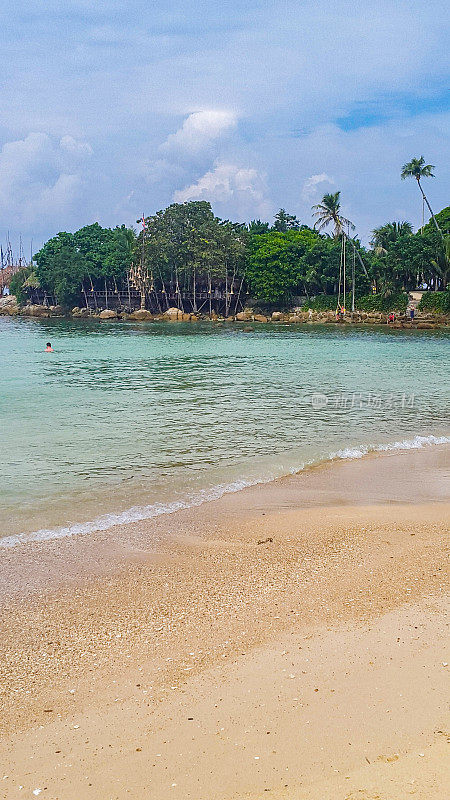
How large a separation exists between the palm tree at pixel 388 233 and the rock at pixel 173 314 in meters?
24.5

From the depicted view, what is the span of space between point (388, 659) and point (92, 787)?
6.71 feet

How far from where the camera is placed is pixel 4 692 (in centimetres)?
413

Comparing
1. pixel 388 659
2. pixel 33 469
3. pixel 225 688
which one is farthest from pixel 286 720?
pixel 33 469

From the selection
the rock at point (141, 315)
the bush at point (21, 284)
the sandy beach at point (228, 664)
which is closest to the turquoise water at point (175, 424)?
the sandy beach at point (228, 664)

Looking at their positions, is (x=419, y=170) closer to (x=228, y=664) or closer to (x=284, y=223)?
(x=284, y=223)

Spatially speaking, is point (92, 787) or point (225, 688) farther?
point (225, 688)

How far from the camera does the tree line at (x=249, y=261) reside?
6975cm

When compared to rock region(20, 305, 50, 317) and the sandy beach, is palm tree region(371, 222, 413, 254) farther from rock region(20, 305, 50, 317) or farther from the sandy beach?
the sandy beach

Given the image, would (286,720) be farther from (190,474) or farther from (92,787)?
(190,474)

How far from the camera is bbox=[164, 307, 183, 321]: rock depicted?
266ft

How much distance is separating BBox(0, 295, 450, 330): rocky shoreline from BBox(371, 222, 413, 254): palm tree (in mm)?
7984

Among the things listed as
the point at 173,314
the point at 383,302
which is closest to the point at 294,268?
the point at 383,302

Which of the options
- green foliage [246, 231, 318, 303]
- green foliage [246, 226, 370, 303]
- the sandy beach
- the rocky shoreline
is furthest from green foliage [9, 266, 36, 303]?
the sandy beach

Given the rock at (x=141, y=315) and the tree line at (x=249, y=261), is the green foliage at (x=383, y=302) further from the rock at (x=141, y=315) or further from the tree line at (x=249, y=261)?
the rock at (x=141, y=315)
